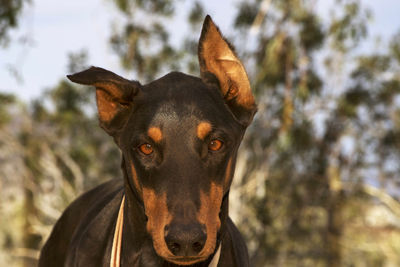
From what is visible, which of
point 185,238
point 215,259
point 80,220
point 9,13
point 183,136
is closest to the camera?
point 185,238

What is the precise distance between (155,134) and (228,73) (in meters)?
0.60

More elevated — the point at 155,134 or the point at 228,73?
the point at 228,73

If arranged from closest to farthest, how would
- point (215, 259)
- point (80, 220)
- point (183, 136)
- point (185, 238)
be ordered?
point (185, 238), point (183, 136), point (215, 259), point (80, 220)

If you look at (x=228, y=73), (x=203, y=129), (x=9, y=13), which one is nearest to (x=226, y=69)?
(x=228, y=73)

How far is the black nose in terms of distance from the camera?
2551 millimetres

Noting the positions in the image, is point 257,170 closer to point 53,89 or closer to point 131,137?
point 53,89

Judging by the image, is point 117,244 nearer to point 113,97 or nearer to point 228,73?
point 113,97

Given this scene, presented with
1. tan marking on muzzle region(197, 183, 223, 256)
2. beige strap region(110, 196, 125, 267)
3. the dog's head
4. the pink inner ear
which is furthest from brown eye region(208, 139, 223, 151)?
beige strap region(110, 196, 125, 267)

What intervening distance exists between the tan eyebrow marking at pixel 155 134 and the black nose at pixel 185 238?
1.44 ft

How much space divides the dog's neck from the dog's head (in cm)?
7

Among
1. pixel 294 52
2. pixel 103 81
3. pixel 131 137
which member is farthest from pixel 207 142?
pixel 294 52

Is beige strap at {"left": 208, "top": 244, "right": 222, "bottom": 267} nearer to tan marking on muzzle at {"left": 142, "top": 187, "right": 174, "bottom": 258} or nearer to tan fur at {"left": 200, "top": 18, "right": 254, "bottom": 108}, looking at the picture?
tan marking on muzzle at {"left": 142, "top": 187, "right": 174, "bottom": 258}

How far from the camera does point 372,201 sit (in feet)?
80.6

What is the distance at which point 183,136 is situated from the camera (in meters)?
2.86
